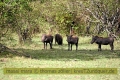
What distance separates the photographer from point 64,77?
13250 millimetres

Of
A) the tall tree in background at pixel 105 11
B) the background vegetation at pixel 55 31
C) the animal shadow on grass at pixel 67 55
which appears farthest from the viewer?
the tall tree in background at pixel 105 11

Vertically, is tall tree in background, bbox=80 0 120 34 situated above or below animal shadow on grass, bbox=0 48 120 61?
above

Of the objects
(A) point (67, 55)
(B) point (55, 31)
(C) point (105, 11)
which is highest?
(C) point (105, 11)

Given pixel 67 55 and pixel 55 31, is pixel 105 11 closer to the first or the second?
pixel 67 55

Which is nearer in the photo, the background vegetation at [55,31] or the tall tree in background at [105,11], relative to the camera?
the background vegetation at [55,31]

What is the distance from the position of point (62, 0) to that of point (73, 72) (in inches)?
831

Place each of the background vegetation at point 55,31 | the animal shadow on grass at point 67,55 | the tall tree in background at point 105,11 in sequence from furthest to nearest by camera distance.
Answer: the tall tree in background at point 105,11
the animal shadow on grass at point 67,55
the background vegetation at point 55,31

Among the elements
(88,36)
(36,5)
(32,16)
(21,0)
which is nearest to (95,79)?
(21,0)

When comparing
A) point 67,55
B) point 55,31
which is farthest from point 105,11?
point 55,31

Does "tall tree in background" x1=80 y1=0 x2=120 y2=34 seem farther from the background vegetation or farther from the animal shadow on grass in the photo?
the animal shadow on grass

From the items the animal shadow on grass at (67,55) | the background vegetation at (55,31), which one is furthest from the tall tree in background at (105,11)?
the animal shadow on grass at (67,55)

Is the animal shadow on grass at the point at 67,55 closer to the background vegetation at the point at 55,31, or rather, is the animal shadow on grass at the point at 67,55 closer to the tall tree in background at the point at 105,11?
the background vegetation at the point at 55,31

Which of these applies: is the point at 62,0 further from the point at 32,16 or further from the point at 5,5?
the point at 5,5

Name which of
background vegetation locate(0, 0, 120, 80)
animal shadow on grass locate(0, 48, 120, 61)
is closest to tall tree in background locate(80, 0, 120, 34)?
background vegetation locate(0, 0, 120, 80)
